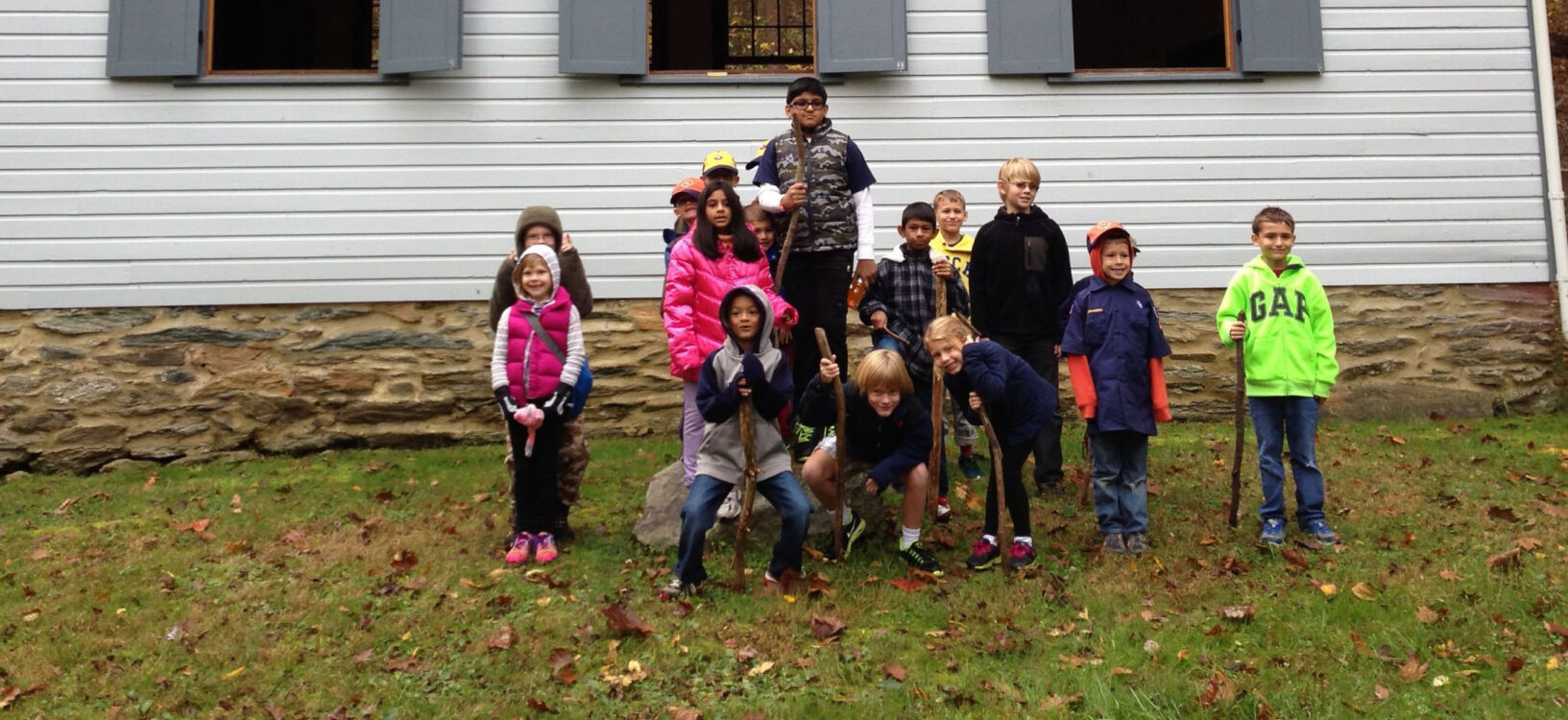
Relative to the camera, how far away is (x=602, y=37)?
808 cm

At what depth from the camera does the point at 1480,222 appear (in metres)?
8.35

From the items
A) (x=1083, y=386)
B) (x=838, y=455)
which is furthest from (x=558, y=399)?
(x=1083, y=386)

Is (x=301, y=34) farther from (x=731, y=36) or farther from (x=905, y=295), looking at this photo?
(x=905, y=295)

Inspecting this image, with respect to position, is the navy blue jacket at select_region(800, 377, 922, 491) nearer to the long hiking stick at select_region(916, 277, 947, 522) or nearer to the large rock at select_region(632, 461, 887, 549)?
the long hiking stick at select_region(916, 277, 947, 522)

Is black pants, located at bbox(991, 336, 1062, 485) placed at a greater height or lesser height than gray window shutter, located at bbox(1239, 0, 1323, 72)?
lesser

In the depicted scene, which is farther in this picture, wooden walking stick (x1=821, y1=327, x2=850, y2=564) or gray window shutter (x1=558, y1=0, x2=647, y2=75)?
gray window shutter (x1=558, y1=0, x2=647, y2=75)

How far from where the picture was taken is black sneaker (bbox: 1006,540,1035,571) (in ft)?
16.5

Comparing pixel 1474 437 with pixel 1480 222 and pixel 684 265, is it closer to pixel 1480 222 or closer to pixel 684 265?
pixel 1480 222

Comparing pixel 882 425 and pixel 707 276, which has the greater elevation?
pixel 707 276

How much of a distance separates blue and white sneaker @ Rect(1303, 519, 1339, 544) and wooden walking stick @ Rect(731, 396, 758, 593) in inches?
98.9

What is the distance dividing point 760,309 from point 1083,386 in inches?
59.0

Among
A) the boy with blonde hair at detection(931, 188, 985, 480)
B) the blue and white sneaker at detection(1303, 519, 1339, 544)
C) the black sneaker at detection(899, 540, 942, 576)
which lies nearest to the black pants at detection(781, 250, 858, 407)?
the boy with blonde hair at detection(931, 188, 985, 480)

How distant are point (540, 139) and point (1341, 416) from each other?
19.3 feet

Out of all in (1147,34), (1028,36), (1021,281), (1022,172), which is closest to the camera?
(1022,172)
